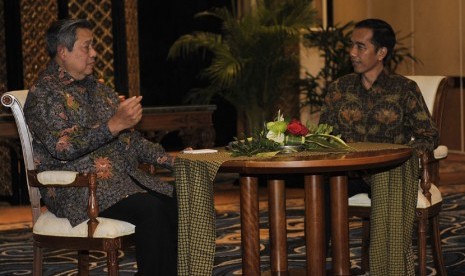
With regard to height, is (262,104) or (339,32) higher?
(339,32)

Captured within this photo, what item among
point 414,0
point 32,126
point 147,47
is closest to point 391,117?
point 32,126

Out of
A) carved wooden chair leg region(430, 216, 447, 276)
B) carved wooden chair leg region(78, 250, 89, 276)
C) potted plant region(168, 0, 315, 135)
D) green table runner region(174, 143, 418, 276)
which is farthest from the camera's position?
potted plant region(168, 0, 315, 135)

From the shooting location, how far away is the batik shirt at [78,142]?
4270mm

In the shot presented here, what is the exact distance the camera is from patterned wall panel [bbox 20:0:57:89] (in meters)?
8.83

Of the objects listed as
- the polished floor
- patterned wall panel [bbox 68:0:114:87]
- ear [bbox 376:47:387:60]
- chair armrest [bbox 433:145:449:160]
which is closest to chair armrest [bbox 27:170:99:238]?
ear [bbox 376:47:387:60]

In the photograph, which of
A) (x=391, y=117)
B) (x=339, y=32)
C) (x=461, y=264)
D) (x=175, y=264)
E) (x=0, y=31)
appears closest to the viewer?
(x=175, y=264)

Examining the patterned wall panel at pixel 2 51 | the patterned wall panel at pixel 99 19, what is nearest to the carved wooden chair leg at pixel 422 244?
the patterned wall panel at pixel 99 19

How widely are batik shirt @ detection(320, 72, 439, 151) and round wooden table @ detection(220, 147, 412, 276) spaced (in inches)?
22.7

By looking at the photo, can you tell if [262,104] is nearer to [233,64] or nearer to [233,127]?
[233,64]

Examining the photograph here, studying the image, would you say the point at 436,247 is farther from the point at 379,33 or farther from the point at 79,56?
the point at 79,56

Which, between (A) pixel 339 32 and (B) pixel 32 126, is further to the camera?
(A) pixel 339 32

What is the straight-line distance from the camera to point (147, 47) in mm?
12617

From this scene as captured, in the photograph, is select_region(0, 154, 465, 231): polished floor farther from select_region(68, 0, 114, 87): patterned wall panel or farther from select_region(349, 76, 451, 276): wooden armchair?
select_region(349, 76, 451, 276): wooden armchair

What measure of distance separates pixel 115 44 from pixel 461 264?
4.53 metres
